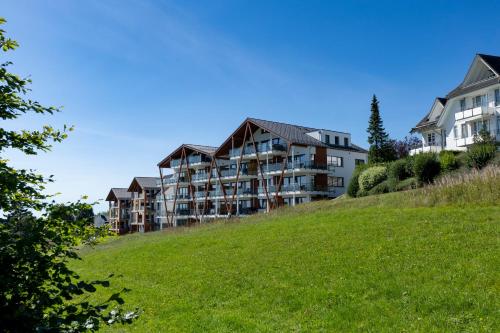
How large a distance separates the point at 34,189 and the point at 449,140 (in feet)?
161

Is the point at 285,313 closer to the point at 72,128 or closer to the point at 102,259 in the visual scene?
the point at 72,128

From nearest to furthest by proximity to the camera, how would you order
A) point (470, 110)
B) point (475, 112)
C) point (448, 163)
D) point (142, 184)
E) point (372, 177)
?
point (448, 163), point (372, 177), point (475, 112), point (470, 110), point (142, 184)

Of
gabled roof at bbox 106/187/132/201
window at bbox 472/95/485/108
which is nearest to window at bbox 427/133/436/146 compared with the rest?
window at bbox 472/95/485/108

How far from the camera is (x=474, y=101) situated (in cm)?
4378

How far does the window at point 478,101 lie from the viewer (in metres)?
42.6

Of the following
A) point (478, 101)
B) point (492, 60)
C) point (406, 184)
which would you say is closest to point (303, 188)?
point (406, 184)

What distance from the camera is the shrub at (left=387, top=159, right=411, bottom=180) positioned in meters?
36.7

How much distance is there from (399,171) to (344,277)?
26.3 m

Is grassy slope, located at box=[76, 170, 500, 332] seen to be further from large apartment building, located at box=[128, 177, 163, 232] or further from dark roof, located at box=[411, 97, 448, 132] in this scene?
large apartment building, located at box=[128, 177, 163, 232]

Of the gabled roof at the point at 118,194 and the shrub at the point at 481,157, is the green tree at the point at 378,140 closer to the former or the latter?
the shrub at the point at 481,157

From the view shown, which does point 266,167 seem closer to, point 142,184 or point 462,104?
point 462,104

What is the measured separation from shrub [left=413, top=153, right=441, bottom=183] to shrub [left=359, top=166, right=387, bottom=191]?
452cm

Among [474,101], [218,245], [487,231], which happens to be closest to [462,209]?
[487,231]

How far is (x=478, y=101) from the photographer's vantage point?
142ft
